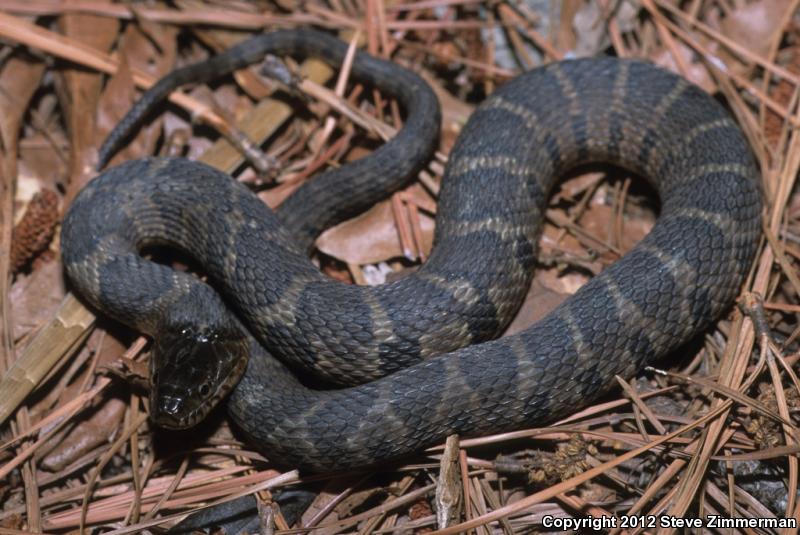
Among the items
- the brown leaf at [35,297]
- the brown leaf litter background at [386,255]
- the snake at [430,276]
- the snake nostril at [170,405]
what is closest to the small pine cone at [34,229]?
the brown leaf litter background at [386,255]

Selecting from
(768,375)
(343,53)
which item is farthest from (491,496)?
(343,53)

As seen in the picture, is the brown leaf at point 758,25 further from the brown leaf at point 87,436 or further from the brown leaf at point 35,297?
the brown leaf at point 35,297

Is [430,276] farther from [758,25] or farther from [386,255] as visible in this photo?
[758,25]

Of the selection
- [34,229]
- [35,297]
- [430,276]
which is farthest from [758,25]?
[35,297]

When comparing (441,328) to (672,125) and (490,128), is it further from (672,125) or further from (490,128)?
(672,125)

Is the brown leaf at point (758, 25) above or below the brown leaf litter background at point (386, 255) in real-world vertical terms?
above
